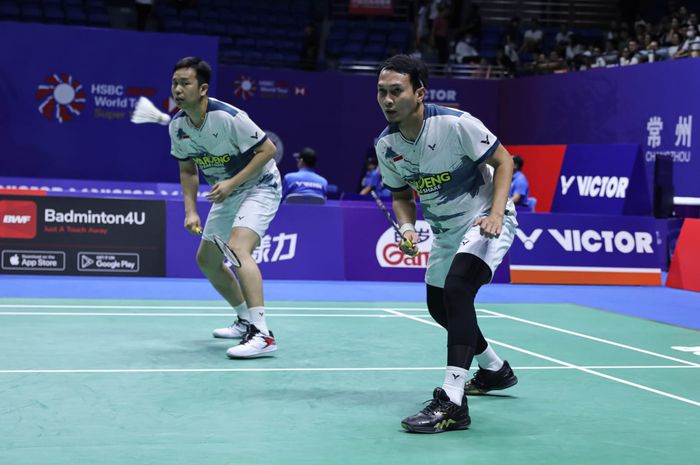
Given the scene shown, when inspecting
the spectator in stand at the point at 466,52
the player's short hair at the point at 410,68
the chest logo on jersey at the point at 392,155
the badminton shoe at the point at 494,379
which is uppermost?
the spectator in stand at the point at 466,52

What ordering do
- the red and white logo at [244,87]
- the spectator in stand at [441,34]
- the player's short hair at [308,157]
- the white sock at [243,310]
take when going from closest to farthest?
the white sock at [243,310] → the player's short hair at [308,157] → the red and white logo at [244,87] → the spectator in stand at [441,34]

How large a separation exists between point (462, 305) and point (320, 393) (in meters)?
1.08

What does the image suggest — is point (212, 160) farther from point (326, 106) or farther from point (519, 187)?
point (326, 106)

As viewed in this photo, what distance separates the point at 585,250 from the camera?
12.6 meters

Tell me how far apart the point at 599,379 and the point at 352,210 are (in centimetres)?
623

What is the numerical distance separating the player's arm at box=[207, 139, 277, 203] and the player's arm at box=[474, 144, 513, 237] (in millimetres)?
2107

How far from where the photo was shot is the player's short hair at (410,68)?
15.1 feet

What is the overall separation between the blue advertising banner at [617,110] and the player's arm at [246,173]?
10470 millimetres

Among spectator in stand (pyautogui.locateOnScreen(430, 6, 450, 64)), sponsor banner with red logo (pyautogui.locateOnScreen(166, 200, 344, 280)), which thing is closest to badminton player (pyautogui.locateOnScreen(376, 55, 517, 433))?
sponsor banner with red logo (pyautogui.locateOnScreen(166, 200, 344, 280))

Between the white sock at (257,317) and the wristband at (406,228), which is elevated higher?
the wristband at (406,228)

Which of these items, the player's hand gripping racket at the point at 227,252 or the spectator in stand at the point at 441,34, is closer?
the player's hand gripping racket at the point at 227,252

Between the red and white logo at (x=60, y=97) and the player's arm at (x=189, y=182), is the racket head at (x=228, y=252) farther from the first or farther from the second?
the red and white logo at (x=60, y=97)

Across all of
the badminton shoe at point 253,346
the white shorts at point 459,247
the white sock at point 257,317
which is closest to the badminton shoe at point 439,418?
the white shorts at point 459,247

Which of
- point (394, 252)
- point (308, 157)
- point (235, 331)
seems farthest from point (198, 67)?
point (308, 157)
